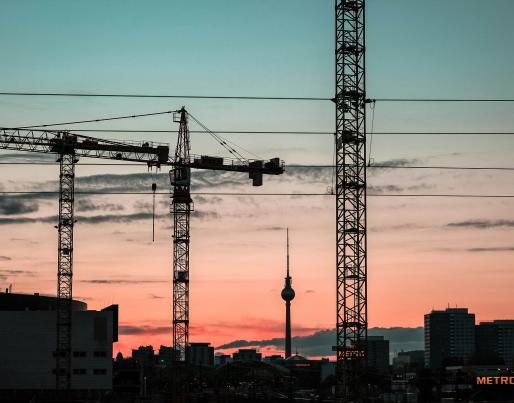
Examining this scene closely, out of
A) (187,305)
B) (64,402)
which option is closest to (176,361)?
(187,305)

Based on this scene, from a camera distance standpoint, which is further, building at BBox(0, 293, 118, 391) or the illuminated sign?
building at BBox(0, 293, 118, 391)

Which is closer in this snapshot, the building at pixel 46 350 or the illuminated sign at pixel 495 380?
the illuminated sign at pixel 495 380

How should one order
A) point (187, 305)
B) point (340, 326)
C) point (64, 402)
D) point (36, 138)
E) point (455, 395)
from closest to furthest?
1. point (340, 326)
2. point (36, 138)
3. point (187, 305)
4. point (64, 402)
5. point (455, 395)

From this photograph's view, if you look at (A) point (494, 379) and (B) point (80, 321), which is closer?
(A) point (494, 379)

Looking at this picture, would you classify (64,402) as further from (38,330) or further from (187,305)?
(187,305)

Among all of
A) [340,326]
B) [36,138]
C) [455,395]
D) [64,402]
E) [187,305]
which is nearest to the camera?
[340,326]

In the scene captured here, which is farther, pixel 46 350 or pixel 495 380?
pixel 46 350

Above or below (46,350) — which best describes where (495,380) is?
below

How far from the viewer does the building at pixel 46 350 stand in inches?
6973

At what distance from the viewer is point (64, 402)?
16775 cm

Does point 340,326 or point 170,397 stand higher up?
point 340,326

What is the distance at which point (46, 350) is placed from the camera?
6993 inches

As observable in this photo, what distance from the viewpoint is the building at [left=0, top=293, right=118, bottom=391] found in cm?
17712

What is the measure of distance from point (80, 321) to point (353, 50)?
94397 millimetres
